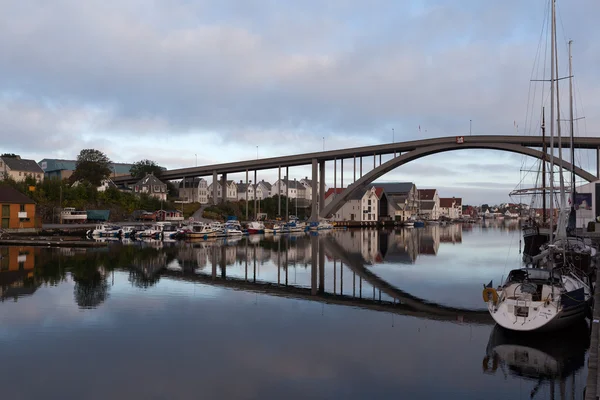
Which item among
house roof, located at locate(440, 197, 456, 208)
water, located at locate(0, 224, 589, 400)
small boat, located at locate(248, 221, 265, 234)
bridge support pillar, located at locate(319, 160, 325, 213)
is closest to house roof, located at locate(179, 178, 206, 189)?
bridge support pillar, located at locate(319, 160, 325, 213)

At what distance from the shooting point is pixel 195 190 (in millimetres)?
104750

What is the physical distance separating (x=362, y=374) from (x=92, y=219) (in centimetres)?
5731

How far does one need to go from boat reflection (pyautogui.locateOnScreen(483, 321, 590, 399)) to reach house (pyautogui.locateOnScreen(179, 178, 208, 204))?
92791 millimetres

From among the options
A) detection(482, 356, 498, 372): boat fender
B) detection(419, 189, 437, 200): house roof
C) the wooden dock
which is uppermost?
detection(419, 189, 437, 200): house roof

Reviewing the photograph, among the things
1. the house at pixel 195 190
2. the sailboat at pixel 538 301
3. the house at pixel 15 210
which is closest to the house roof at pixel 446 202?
the house at pixel 195 190

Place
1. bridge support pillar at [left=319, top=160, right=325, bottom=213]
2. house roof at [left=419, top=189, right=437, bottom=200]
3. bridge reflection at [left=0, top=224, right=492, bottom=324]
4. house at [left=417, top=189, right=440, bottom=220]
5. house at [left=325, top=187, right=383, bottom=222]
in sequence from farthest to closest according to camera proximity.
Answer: house roof at [left=419, top=189, right=437, bottom=200]
house at [left=417, top=189, right=440, bottom=220]
house at [left=325, top=187, right=383, bottom=222]
bridge support pillar at [left=319, top=160, right=325, bottom=213]
bridge reflection at [left=0, top=224, right=492, bottom=324]

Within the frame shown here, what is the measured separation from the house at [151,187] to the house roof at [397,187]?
4464 cm

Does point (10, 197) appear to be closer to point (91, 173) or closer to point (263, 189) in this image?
point (91, 173)

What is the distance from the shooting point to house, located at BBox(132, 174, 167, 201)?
89188mm

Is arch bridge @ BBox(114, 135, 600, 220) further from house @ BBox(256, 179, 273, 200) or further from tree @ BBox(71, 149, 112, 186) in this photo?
house @ BBox(256, 179, 273, 200)

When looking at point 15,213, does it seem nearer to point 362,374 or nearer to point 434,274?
point 434,274

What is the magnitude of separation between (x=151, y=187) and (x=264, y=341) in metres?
81.1

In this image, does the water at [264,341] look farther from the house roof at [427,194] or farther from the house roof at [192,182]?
the house roof at [427,194]

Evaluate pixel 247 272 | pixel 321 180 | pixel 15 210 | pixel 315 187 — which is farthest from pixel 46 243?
pixel 321 180
